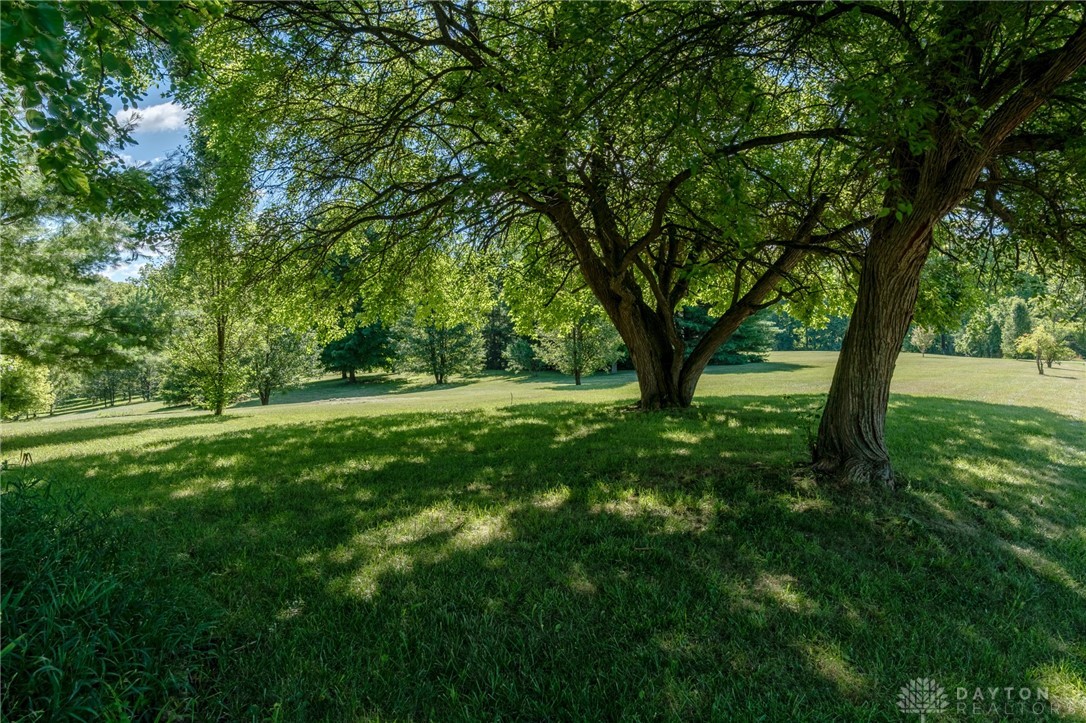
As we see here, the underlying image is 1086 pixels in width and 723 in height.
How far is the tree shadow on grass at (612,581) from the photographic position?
8.00 ft

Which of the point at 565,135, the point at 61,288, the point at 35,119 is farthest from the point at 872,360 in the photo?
the point at 61,288

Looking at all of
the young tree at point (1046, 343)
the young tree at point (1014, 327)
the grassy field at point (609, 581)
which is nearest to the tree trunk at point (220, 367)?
the grassy field at point (609, 581)

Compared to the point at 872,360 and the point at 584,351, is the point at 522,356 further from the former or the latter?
the point at 872,360

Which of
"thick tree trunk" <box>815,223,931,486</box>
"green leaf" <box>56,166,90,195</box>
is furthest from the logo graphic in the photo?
"green leaf" <box>56,166,90,195</box>

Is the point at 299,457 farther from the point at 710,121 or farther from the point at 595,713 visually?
the point at 710,121

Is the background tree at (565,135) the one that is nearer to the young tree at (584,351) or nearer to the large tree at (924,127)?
the large tree at (924,127)

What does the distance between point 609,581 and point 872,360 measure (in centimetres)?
386

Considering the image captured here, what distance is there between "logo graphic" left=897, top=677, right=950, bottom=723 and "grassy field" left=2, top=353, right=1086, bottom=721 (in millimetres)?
55

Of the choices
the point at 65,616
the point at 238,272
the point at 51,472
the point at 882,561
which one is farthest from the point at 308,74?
the point at 882,561

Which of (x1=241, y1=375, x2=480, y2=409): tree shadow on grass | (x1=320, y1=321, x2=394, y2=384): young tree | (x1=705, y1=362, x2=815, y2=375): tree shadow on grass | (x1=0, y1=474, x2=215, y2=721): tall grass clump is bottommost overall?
(x1=241, y1=375, x2=480, y2=409): tree shadow on grass

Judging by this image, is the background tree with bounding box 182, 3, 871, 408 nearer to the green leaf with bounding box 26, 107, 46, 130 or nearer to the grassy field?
the grassy field

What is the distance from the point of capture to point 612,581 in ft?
11.0

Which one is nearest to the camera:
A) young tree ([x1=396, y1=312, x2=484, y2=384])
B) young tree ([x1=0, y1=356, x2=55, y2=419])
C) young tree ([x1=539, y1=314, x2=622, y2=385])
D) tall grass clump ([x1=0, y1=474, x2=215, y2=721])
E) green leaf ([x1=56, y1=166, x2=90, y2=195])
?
tall grass clump ([x1=0, y1=474, x2=215, y2=721])

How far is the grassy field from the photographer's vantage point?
2418 millimetres
